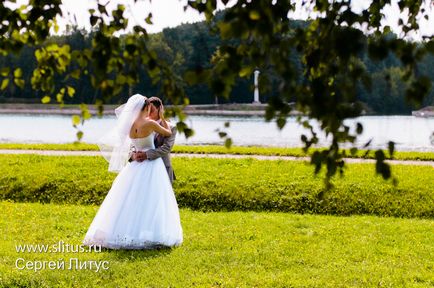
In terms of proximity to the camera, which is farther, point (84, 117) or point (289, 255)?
point (289, 255)

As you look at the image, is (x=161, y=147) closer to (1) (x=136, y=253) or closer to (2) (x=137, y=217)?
(2) (x=137, y=217)

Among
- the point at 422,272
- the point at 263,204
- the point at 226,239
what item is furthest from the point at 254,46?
the point at 263,204

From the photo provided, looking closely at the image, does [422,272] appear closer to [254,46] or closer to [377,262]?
[377,262]

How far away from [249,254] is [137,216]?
164cm

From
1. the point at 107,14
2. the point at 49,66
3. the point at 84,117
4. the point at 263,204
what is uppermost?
the point at 107,14

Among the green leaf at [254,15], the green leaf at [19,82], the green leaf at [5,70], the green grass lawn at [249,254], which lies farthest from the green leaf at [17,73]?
the green grass lawn at [249,254]

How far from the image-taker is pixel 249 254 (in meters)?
8.37

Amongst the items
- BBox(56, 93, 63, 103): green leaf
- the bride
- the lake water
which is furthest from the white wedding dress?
the lake water

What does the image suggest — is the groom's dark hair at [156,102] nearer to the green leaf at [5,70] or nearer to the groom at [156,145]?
the groom at [156,145]

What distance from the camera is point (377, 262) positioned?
26.6 ft

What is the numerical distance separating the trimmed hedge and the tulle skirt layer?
4045 millimetres

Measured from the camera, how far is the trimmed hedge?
1249cm

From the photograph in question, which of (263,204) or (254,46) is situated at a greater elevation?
(254,46)

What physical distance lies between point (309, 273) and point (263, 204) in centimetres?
520
